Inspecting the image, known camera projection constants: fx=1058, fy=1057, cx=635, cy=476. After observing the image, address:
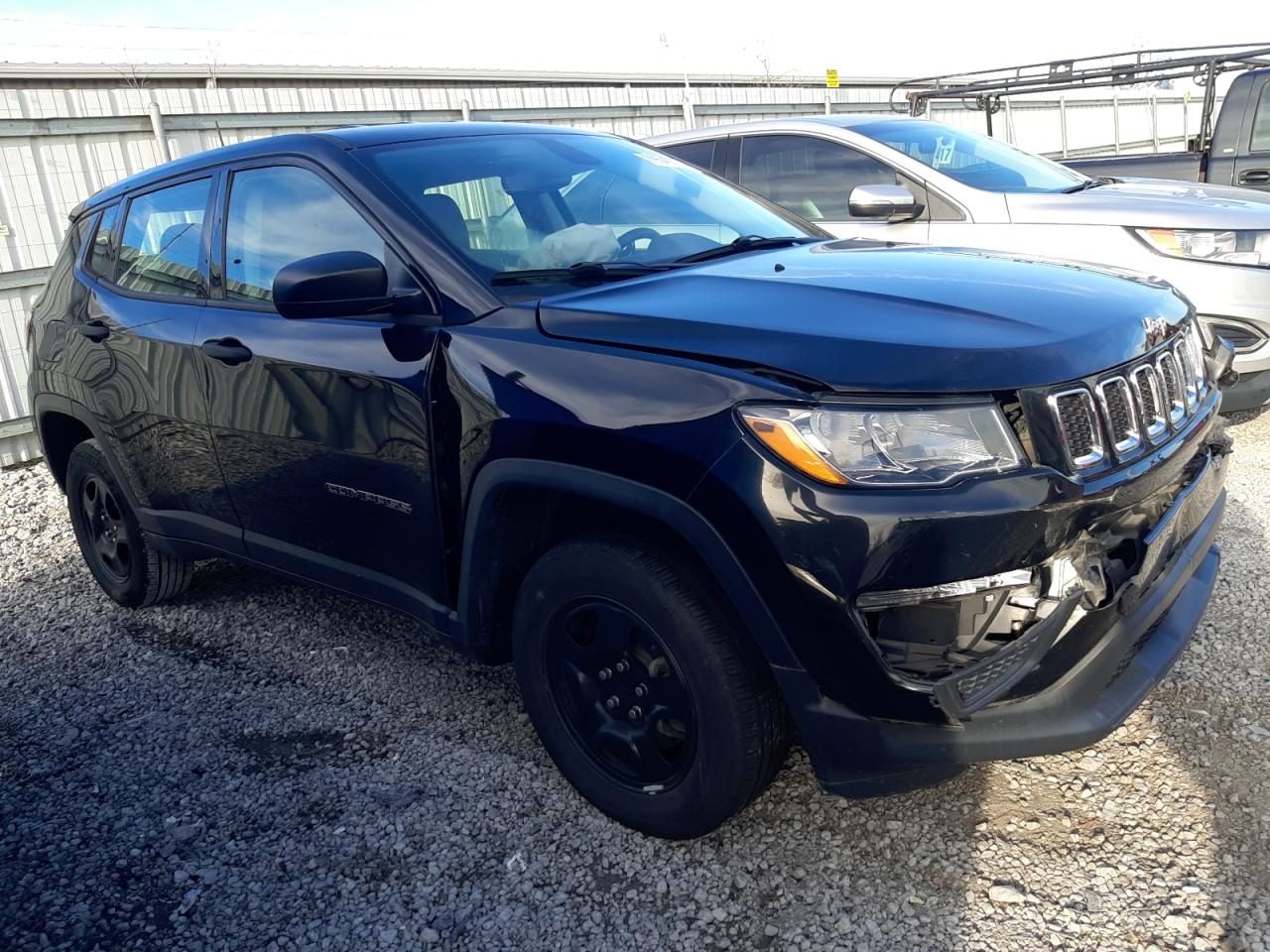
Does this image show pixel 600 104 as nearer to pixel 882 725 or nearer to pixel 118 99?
pixel 118 99

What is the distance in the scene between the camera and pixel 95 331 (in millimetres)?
4090

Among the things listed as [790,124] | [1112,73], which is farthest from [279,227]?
[1112,73]

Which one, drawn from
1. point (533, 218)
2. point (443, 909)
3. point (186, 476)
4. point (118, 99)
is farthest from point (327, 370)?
point (118, 99)

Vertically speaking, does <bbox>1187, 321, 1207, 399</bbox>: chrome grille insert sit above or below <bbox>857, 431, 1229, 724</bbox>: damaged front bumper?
above

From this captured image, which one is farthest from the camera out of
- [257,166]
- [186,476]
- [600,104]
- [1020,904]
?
[600,104]

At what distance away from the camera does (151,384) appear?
3789 mm

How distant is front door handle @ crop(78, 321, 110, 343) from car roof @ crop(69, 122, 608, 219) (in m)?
0.60

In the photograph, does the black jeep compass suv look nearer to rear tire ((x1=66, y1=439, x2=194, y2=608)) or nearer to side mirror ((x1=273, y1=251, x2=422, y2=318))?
side mirror ((x1=273, y1=251, x2=422, y2=318))

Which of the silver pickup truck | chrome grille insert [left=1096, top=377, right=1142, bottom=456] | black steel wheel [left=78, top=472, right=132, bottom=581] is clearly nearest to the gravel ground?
black steel wheel [left=78, top=472, right=132, bottom=581]

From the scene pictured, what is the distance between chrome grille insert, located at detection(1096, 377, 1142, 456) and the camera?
221 centimetres

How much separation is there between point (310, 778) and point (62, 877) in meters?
0.67

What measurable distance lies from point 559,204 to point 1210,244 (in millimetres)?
3746

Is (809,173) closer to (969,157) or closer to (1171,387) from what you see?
(969,157)

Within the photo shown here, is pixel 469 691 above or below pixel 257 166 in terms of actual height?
below
